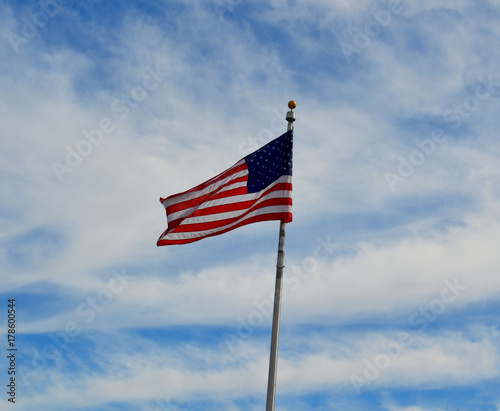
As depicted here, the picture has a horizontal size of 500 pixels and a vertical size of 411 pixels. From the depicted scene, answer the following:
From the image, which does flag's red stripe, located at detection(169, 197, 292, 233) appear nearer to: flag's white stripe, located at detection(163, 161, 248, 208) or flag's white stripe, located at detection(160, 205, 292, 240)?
flag's white stripe, located at detection(160, 205, 292, 240)

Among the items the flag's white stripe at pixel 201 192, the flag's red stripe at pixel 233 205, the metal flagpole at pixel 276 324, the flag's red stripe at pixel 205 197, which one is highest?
the flag's white stripe at pixel 201 192

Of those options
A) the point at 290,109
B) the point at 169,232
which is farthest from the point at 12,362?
the point at 290,109

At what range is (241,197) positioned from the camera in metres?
22.6

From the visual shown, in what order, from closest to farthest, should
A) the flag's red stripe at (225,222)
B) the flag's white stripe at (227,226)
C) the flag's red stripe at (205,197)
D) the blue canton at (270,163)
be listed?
the flag's white stripe at (227,226) < the flag's red stripe at (225,222) < the blue canton at (270,163) < the flag's red stripe at (205,197)

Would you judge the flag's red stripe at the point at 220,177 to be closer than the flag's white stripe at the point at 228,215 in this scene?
No

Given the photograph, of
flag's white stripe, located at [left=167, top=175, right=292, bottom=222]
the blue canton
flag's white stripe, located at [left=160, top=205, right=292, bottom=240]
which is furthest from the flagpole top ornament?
flag's white stripe, located at [left=160, top=205, right=292, bottom=240]

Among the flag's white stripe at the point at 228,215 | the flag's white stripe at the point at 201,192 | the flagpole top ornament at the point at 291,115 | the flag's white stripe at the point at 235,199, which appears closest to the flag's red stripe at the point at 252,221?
the flag's white stripe at the point at 228,215

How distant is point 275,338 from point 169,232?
19.3 feet

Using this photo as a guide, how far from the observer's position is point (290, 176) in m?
22.0

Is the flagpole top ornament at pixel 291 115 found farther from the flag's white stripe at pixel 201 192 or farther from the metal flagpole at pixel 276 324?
the metal flagpole at pixel 276 324

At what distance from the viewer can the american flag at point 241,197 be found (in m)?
21.9

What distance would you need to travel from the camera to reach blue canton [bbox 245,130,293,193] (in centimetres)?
2225

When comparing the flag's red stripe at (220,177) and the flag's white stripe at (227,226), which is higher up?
the flag's red stripe at (220,177)

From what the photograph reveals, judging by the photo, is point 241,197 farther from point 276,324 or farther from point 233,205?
point 276,324
